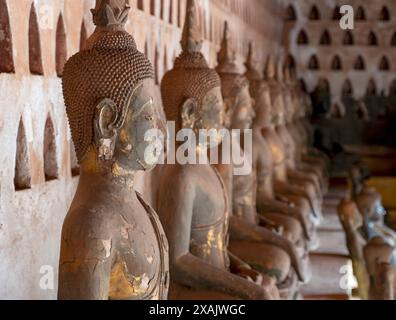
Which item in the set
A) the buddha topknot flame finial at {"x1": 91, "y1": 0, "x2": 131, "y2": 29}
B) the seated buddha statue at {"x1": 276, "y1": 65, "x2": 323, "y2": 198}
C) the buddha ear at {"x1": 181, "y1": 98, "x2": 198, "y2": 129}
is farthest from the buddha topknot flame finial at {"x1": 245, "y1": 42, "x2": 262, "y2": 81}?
the buddha topknot flame finial at {"x1": 91, "y1": 0, "x2": 131, "y2": 29}

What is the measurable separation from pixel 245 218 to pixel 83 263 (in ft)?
12.7

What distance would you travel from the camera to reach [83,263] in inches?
137

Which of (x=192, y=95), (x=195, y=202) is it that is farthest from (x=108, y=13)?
(x=195, y=202)

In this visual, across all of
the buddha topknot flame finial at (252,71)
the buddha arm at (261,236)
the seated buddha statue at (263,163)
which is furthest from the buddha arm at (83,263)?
the buddha topknot flame finial at (252,71)

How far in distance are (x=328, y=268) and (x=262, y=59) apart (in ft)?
25.3

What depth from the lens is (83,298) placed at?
3492mm

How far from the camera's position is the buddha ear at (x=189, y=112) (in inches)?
209

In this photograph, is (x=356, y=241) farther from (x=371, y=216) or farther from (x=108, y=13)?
(x=108, y=13)

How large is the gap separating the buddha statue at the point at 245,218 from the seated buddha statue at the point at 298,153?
419cm

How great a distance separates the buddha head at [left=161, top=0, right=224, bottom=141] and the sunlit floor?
10.8ft

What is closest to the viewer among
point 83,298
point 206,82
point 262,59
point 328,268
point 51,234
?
point 83,298

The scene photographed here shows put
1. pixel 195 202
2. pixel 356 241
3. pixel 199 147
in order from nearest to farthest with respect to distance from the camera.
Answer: pixel 195 202 → pixel 199 147 → pixel 356 241

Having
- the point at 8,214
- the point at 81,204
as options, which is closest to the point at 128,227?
the point at 81,204

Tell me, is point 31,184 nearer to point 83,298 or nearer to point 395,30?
point 83,298
